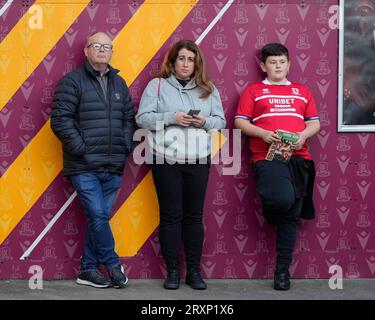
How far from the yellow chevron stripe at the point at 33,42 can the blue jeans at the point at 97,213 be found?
2.98 ft

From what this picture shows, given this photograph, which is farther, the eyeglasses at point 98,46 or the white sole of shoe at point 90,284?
the white sole of shoe at point 90,284

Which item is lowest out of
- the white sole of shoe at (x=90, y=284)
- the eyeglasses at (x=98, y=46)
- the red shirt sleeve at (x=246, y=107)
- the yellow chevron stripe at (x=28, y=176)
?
the white sole of shoe at (x=90, y=284)

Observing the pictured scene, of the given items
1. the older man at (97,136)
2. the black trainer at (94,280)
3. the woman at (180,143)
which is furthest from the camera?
the black trainer at (94,280)

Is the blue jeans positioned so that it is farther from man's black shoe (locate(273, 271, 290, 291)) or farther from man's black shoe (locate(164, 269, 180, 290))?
man's black shoe (locate(273, 271, 290, 291))

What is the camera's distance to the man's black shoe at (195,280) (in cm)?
557

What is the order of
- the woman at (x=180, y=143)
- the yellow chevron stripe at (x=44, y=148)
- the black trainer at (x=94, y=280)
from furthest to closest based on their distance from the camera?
1. the yellow chevron stripe at (x=44, y=148)
2. the black trainer at (x=94, y=280)
3. the woman at (x=180, y=143)

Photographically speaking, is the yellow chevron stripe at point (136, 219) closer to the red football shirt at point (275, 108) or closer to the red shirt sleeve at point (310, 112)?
the red football shirt at point (275, 108)

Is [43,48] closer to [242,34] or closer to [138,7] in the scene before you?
[138,7]

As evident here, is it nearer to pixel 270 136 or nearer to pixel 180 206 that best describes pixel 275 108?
pixel 270 136

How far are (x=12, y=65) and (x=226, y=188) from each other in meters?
1.87

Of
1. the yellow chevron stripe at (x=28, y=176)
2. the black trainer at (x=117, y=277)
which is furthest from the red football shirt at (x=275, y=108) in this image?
the yellow chevron stripe at (x=28, y=176)

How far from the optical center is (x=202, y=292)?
552cm

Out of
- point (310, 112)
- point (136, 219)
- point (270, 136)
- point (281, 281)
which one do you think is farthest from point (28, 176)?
point (310, 112)

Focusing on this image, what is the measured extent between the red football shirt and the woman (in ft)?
0.79
